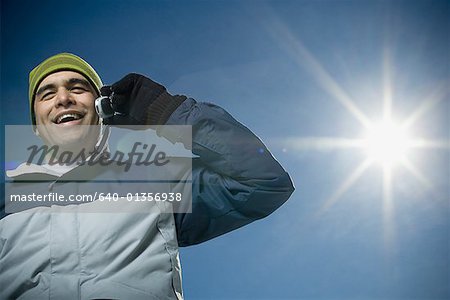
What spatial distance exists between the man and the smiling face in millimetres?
135

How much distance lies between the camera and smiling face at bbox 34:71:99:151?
3.97 ft

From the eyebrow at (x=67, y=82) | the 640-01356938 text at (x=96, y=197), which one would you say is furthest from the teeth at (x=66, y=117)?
the 640-01356938 text at (x=96, y=197)

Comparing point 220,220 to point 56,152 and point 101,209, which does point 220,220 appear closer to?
point 101,209

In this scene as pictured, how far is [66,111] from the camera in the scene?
1223 millimetres

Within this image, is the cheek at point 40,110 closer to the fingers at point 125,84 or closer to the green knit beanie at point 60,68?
the green knit beanie at point 60,68

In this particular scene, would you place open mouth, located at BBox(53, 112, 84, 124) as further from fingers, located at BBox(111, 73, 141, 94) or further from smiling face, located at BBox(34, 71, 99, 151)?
fingers, located at BBox(111, 73, 141, 94)

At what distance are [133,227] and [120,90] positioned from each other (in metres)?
0.31

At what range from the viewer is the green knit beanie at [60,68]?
130 centimetres

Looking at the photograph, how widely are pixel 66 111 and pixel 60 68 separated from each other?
0.15 m

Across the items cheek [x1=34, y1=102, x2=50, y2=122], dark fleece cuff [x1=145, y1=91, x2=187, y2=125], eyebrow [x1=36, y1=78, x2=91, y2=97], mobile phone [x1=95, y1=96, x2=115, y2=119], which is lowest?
dark fleece cuff [x1=145, y1=91, x2=187, y2=125]

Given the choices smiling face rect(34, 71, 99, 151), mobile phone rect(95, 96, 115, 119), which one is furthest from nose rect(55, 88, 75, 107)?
mobile phone rect(95, 96, 115, 119)

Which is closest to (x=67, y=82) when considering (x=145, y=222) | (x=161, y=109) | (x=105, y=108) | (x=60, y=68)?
(x=60, y=68)

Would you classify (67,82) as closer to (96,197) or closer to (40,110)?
(40,110)

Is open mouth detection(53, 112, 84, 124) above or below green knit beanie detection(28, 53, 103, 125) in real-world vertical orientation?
below
